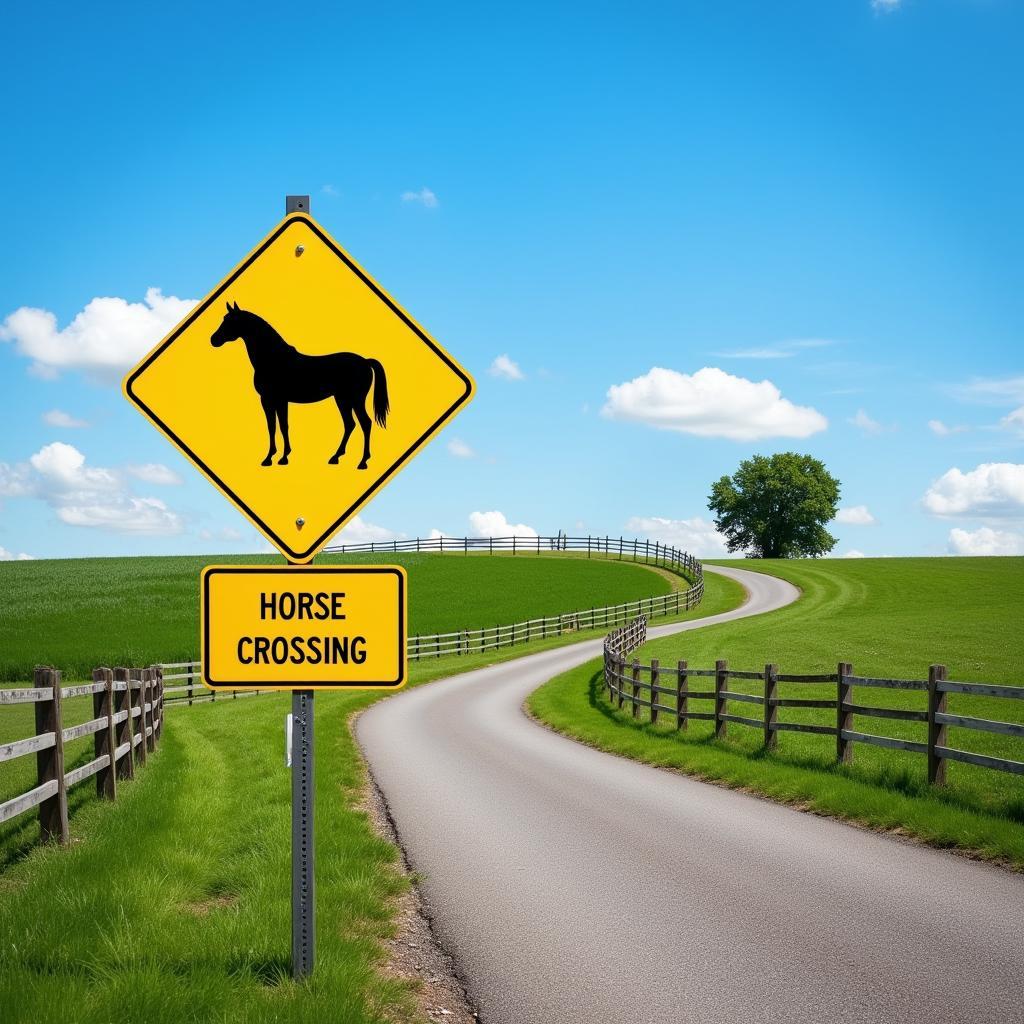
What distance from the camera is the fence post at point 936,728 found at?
10891 mm

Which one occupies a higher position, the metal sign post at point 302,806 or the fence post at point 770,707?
the metal sign post at point 302,806

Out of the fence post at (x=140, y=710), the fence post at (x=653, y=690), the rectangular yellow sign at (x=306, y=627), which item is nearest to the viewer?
the rectangular yellow sign at (x=306, y=627)

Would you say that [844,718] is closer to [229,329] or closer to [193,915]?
[193,915]

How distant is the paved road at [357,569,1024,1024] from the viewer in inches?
207

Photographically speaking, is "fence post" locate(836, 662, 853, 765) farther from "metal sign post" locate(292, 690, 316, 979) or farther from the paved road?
"metal sign post" locate(292, 690, 316, 979)

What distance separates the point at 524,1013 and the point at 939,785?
23.9 ft

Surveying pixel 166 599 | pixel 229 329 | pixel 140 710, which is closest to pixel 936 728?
pixel 229 329

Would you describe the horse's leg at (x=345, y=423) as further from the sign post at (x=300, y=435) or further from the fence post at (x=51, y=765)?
the fence post at (x=51, y=765)

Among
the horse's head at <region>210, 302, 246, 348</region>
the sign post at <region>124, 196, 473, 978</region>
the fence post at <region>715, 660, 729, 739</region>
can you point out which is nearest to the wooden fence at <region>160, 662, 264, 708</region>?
the fence post at <region>715, 660, 729, 739</region>

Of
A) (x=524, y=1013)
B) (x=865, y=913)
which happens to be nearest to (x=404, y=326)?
(x=524, y=1013)

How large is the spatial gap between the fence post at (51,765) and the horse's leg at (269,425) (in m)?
5.50

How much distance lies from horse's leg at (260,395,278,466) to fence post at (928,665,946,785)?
28.8 feet

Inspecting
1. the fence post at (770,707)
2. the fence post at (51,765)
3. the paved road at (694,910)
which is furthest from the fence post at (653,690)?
the fence post at (51,765)

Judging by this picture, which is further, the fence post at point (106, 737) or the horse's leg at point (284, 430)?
the fence post at point (106, 737)
